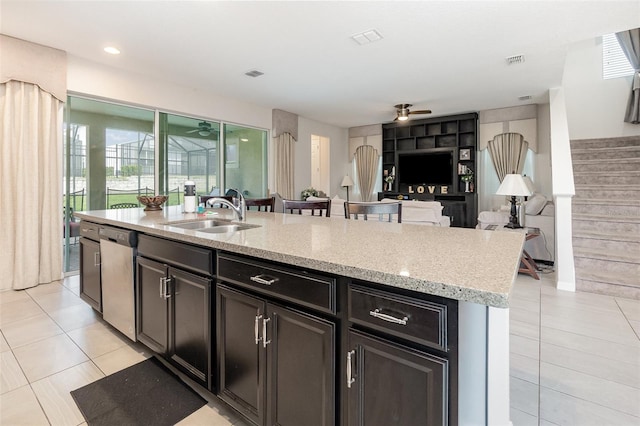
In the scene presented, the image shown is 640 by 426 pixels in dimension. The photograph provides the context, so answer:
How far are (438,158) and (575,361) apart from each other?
19.0 feet

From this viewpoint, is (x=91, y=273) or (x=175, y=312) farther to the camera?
(x=91, y=273)

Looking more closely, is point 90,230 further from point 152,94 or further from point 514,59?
point 514,59

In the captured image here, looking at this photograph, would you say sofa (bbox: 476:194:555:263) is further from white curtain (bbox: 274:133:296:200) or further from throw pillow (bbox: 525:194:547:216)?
white curtain (bbox: 274:133:296:200)

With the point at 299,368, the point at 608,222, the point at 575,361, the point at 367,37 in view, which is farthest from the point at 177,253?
the point at 608,222

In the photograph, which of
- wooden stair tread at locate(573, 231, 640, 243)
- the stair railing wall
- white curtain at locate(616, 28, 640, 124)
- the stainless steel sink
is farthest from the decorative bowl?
white curtain at locate(616, 28, 640, 124)

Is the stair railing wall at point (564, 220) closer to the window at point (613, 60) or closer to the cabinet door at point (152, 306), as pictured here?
the window at point (613, 60)

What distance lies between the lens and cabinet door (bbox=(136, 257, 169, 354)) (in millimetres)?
1811

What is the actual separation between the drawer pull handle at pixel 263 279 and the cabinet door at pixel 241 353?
84 millimetres

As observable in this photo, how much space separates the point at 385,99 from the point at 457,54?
2.03 metres

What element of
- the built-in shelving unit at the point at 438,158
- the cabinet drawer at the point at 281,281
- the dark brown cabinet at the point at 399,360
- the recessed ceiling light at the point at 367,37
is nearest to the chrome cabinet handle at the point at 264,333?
the cabinet drawer at the point at 281,281

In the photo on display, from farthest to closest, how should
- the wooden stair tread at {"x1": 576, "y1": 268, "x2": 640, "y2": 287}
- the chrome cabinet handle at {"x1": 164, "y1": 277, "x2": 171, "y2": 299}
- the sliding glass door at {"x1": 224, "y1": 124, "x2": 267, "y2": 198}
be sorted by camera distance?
the sliding glass door at {"x1": 224, "y1": 124, "x2": 267, "y2": 198}
the wooden stair tread at {"x1": 576, "y1": 268, "x2": 640, "y2": 287}
the chrome cabinet handle at {"x1": 164, "y1": 277, "x2": 171, "y2": 299}

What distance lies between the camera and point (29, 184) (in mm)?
3494

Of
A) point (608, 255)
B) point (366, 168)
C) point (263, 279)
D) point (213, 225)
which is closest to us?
point (263, 279)

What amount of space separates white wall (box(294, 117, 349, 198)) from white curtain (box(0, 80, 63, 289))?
4.17m
